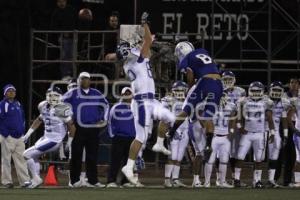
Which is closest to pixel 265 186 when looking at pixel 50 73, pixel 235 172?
pixel 235 172

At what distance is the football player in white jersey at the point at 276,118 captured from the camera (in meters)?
20.9

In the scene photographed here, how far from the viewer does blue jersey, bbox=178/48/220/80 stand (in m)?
18.8

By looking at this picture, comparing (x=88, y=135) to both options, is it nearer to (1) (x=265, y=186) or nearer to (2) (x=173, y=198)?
(1) (x=265, y=186)

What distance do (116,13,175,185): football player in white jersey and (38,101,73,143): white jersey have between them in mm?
2336

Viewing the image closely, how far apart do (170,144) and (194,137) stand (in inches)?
27.1

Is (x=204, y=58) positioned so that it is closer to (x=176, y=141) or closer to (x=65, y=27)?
(x=176, y=141)

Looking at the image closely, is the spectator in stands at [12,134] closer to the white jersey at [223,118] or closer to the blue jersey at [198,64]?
the white jersey at [223,118]

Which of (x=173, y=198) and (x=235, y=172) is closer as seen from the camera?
(x=173, y=198)

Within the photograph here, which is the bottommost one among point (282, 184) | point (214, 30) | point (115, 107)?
point (282, 184)

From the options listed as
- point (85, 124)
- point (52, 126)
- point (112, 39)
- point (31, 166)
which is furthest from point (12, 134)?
point (112, 39)

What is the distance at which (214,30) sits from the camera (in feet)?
81.5

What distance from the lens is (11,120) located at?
70.0 ft

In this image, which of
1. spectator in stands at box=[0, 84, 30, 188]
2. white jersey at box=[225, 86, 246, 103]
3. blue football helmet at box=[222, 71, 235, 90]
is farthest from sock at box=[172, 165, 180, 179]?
spectator in stands at box=[0, 84, 30, 188]

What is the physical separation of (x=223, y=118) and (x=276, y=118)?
1.08 meters
